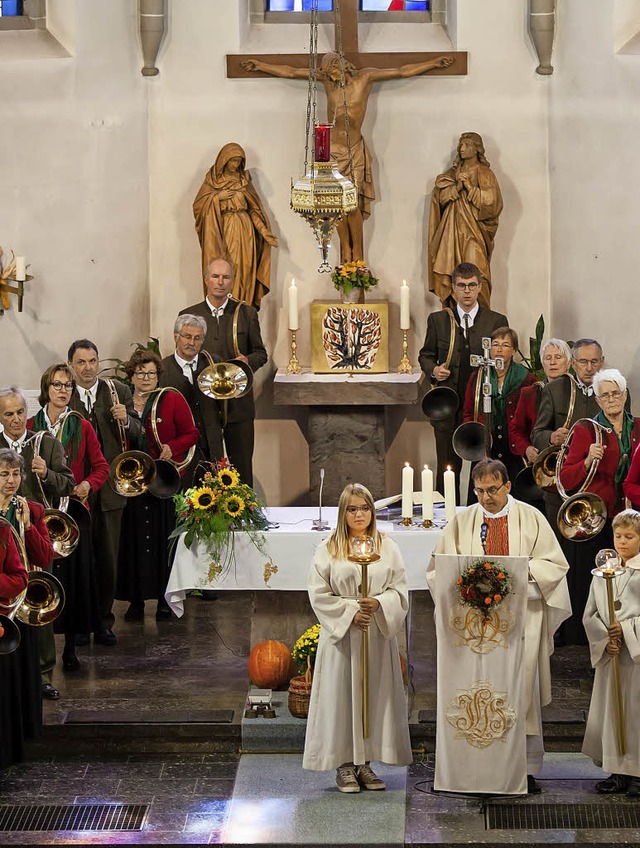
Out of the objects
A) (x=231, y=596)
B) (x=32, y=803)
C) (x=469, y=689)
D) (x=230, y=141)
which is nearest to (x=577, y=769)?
(x=469, y=689)

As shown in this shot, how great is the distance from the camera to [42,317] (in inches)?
451

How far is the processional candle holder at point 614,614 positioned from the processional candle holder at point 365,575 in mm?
1043

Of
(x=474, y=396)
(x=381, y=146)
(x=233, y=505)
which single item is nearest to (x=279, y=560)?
(x=233, y=505)

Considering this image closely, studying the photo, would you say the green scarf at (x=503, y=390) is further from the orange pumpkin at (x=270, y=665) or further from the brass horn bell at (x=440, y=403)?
the orange pumpkin at (x=270, y=665)

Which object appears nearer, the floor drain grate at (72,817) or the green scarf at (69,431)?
the floor drain grate at (72,817)

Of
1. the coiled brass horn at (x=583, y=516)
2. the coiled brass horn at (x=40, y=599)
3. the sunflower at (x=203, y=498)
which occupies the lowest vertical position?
the coiled brass horn at (x=40, y=599)

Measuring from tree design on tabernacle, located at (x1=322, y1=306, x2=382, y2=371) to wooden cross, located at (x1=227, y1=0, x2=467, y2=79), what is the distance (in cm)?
218

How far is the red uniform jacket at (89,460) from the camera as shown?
8398 millimetres

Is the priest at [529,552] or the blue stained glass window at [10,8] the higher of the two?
the blue stained glass window at [10,8]

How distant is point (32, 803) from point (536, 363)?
5.87 meters

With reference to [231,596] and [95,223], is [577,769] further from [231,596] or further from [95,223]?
[95,223]

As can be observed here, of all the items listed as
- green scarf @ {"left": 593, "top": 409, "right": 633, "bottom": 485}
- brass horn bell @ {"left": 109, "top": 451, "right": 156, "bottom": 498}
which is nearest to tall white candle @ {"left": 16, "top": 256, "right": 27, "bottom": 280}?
brass horn bell @ {"left": 109, "top": 451, "right": 156, "bottom": 498}

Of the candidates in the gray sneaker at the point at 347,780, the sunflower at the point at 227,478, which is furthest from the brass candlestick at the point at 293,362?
the gray sneaker at the point at 347,780

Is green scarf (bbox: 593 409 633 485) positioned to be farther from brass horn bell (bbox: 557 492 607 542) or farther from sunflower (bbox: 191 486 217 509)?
sunflower (bbox: 191 486 217 509)
